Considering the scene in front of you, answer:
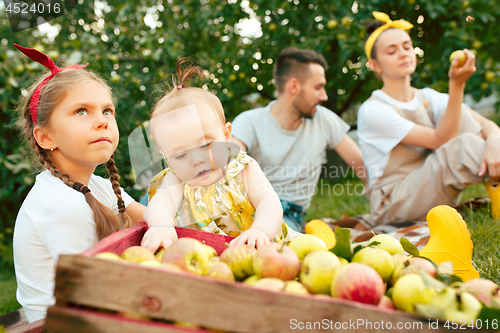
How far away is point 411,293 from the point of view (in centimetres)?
81

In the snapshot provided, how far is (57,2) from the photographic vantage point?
11.0ft

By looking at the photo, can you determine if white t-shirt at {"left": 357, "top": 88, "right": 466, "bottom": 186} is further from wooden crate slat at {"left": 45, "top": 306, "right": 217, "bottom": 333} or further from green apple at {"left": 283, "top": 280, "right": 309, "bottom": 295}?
wooden crate slat at {"left": 45, "top": 306, "right": 217, "bottom": 333}

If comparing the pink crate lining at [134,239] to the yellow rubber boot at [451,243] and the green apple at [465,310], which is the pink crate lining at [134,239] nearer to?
the green apple at [465,310]

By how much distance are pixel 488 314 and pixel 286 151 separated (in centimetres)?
234

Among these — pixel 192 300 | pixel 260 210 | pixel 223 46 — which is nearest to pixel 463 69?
pixel 260 210

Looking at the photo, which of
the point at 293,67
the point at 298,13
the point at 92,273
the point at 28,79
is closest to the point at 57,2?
the point at 28,79

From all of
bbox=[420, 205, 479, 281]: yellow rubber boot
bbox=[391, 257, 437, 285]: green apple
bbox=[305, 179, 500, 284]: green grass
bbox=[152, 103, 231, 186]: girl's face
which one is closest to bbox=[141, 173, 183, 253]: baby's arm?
bbox=[152, 103, 231, 186]: girl's face

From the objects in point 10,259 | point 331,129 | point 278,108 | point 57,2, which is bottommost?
point 10,259

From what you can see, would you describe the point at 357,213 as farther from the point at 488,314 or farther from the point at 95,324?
the point at 95,324

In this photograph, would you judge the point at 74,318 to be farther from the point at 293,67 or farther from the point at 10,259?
the point at 10,259

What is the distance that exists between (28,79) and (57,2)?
822mm

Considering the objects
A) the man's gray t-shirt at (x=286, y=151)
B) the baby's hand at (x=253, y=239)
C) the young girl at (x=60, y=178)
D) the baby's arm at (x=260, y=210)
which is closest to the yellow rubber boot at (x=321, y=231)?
the man's gray t-shirt at (x=286, y=151)

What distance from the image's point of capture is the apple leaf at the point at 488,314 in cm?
69

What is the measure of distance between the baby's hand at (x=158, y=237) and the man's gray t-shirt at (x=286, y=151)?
1.75 meters
